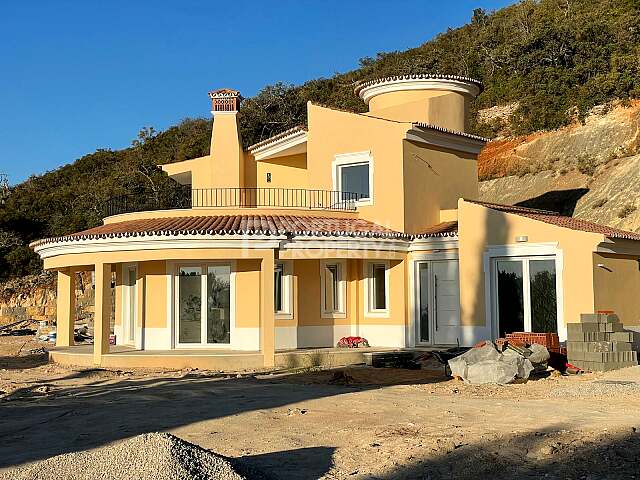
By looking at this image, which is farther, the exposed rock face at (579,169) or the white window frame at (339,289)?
the exposed rock face at (579,169)

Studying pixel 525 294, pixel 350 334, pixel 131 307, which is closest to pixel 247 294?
pixel 350 334

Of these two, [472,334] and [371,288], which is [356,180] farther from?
[472,334]

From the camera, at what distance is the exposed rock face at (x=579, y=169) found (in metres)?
35.1

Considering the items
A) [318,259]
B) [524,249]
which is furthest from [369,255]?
[524,249]

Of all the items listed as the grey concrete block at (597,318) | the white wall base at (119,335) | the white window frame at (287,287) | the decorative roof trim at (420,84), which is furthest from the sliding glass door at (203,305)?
the grey concrete block at (597,318)

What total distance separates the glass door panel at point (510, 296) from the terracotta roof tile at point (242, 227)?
9.91ft

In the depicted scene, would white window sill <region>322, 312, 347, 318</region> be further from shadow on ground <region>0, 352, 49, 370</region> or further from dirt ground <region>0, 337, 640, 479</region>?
shadow on ground <region>0, 352, 49, 370</region>

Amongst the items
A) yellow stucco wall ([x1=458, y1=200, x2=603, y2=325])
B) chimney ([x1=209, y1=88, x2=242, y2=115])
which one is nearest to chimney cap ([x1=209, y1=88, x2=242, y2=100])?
chimney ([x1=209, y1=88, x2=242, y2=115])

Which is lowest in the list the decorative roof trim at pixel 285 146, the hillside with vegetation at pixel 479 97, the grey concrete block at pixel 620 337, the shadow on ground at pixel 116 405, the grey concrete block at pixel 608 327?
the shadow on ground at pixel 116 405

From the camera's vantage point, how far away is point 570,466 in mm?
8164

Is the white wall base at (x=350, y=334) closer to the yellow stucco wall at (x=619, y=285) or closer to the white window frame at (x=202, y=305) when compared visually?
the white window frame at (x=202, y=305)

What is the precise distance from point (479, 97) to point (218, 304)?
118 feet

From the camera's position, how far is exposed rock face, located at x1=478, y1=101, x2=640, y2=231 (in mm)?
35125

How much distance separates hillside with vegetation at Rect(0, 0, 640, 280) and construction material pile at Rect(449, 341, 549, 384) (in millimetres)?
25967
